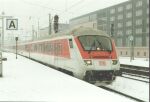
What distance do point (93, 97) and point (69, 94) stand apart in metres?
0.86

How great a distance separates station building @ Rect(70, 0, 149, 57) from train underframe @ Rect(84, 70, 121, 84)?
53.6 meters

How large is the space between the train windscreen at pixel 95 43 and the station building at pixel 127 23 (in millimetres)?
52746

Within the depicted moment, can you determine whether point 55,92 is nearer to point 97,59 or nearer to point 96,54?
point 97,59

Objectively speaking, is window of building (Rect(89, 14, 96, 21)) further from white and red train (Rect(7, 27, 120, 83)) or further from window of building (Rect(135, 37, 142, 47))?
white and red train (Rect(7, 27, 120, 83))

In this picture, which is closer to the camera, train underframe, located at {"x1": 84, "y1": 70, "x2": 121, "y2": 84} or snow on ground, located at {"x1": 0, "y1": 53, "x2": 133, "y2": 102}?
snow on ground, located at {"x1": 0, "y1": 53, "x2": 133, "y2": 102}

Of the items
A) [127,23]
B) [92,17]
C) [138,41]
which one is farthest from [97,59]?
[92,17]

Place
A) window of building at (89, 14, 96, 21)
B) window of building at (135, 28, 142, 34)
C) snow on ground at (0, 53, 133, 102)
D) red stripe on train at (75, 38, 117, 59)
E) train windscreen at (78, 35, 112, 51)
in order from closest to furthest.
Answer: snow on ground at (0, 53, 133, 102) → red stripe on train at (75, 38, 117, 59) → train windscreen at (78, 35, 112, 51) → window of building at (135, 28, 142, 34) → window of building at (89, 14, 96, 21)

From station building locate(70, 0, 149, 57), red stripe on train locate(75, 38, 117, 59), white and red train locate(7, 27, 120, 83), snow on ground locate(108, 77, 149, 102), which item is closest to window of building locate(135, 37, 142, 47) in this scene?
station building locate(70, 0, 149, 57)

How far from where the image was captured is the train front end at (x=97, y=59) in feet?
48.8

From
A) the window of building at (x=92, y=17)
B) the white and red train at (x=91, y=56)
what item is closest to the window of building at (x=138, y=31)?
the window of building at (x=92, y=17)

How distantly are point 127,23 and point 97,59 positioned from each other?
7107 cm

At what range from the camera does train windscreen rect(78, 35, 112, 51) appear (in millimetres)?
15641

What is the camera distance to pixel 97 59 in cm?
1507

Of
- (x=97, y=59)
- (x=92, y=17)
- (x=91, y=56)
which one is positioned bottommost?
(x=97, y=59)
